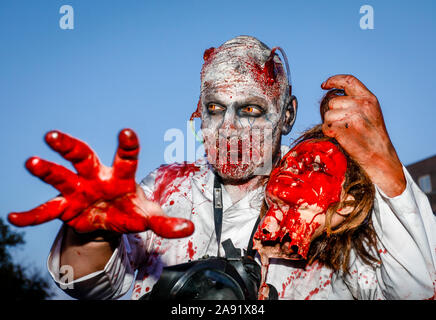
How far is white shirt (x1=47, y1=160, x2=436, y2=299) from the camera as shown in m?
2.15

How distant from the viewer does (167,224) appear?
169 centimetres

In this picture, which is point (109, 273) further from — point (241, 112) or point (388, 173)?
point (388, 173)

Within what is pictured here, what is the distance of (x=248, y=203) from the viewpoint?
277cm

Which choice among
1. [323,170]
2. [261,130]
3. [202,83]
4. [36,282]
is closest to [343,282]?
[323,170]

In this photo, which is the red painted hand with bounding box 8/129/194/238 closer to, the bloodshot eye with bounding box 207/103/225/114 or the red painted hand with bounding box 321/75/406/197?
the red painted hand with bounding box 321/75/406/197

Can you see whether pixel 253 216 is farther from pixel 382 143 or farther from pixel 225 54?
pixel 225 54

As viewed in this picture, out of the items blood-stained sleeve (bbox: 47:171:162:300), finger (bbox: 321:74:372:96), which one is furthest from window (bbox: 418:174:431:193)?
blood-stained sleeve (bbox: 47:171:162:300)

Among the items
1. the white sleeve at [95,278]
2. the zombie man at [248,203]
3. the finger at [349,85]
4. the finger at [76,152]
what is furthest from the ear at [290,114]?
the finger at [76,152]

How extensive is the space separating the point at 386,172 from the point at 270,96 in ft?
3.16

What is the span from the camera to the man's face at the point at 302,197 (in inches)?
84.8

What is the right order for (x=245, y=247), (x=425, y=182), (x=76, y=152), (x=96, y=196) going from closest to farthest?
(x=76, y=152)
(x=96, y=196)
(x=245, y=247)
(x=425, y=182)

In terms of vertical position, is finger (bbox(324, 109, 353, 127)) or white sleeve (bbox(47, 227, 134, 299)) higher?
finger (bbox(324, 109, 353, 127))

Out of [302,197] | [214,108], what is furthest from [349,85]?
[214,108]

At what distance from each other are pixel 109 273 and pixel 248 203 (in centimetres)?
97
